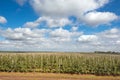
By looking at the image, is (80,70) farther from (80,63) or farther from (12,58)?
(12,58)

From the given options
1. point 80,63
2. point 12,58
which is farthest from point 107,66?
point 12,58

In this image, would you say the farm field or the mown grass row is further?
the mown grass row

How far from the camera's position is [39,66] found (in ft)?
111

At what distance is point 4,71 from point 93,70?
52.0ft

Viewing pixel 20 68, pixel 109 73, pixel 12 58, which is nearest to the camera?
pixel 109 73

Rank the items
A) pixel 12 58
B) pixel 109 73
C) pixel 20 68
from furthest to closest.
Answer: pixel 12 58 < pixel 20 68 < pixel 109 73

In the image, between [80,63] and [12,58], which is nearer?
[80,63]

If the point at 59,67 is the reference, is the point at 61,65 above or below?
above

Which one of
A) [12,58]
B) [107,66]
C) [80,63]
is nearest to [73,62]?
[80,63]

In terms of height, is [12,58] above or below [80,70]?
above

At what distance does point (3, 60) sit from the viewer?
33750 mm

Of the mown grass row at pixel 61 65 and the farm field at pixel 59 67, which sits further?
the mown grass row at pixel 61 65

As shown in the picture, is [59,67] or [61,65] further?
[61,65]

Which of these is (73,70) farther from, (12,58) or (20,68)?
(12,58)
